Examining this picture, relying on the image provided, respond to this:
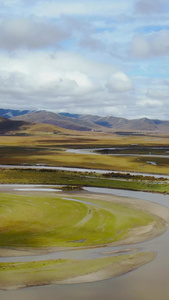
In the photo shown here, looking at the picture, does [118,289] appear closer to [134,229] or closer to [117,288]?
[117,288]

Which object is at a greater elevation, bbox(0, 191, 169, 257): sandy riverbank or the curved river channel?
bbox(0, 191, 169, 257): sandy riverbank

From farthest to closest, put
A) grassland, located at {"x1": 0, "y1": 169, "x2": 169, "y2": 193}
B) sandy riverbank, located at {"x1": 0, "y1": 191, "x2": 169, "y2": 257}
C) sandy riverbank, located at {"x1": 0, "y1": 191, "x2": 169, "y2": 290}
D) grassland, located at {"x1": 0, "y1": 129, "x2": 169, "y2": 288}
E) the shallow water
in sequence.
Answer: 1. grassland, located at {"x1": 0, "y1": 169, "x2": 169, "y2": 193}
2. sandy riverbank, located at {"x1": 0, "y1": 191, "x2": 169, "y2": 257}
3. grassland, located at {"x1": 0, "y1": 129, "x2": 169, "y2": 288}
4. sandy riverbank, located at {"x1": 0, "y1": 191, "x2": 169, "y2": 290}
5. the shallow water

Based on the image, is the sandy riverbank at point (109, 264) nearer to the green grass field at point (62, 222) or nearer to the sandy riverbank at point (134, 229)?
the sandy riverbank at point (134, 229)

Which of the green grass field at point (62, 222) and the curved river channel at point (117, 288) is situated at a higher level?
the green grass field at point (62, 222)

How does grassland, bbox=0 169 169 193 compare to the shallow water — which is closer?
the shallow water

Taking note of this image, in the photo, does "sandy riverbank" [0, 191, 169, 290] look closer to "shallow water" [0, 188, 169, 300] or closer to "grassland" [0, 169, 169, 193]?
"shallow water" [0, 188, 169, 300]

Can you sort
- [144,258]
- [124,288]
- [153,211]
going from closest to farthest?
[124,288] < [144,258] < [153,211]

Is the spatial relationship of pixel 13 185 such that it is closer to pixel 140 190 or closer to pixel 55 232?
pixel 140 190

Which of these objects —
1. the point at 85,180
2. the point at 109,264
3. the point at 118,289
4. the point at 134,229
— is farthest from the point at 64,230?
the point at 85,180

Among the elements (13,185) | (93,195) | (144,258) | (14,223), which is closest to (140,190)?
(93,195)

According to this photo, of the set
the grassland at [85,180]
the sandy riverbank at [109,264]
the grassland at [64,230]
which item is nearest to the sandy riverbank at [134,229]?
the sandy riverbank at [109,264]

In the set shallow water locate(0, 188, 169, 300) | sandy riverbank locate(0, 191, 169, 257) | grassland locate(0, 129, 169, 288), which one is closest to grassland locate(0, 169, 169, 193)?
grassland locate(0, 129, 169, 288)
